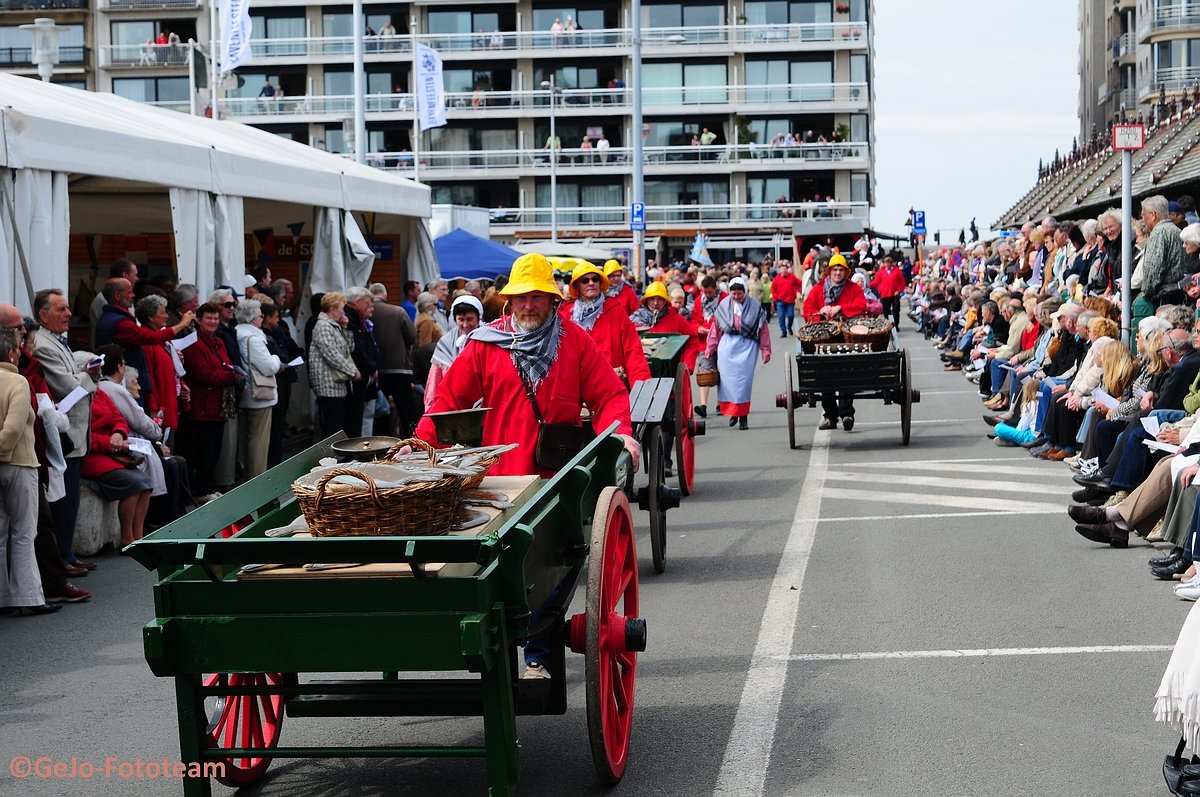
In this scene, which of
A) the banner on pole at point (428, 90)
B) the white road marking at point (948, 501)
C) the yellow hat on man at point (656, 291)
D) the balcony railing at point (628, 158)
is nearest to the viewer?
the white road marking at point (948, 501)

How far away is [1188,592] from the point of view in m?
8.65

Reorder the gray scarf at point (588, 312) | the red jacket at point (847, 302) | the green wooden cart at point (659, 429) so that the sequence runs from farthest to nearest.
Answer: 1. the red jacket at point (847, 302)
2. the gray scarf at point (588, 312)
3. the green wooden cart at point (659, 429)

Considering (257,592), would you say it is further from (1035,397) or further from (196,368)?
(1035,397)

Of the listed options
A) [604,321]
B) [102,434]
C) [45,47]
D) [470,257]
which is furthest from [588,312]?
[470,257]

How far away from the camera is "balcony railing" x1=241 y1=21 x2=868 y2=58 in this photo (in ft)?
247

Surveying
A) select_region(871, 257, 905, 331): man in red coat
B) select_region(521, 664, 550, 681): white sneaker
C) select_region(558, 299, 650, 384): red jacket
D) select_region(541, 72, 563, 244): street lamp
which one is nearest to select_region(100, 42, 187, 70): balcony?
select_region(541, 72, 563, 244): street lamp

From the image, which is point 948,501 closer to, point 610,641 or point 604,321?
point 604,321

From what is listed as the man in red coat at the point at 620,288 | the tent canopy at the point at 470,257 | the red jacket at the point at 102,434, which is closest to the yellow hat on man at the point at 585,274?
the man in red coat at the point at 620,288

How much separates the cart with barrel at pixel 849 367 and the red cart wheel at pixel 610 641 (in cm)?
981

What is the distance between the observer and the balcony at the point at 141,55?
3029 inches

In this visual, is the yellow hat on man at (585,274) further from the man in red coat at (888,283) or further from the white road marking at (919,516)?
the man in red coat at (888,283)

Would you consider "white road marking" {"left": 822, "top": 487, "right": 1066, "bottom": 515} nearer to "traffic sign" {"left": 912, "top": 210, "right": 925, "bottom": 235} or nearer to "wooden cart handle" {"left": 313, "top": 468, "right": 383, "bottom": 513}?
"wooden cart handle" {"left": 313, "top": 468, "right": 383, "bottom": 513}

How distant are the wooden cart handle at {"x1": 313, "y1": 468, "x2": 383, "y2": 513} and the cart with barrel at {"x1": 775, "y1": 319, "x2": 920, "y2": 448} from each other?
1097 cm

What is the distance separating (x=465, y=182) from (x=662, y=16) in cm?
1298
